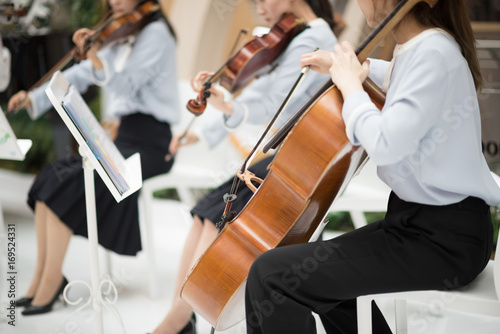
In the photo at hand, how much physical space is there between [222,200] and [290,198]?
2.40ft

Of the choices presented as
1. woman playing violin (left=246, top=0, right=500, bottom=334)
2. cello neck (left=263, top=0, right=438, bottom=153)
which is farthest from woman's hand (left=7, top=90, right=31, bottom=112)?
woman playing violin (left=246, top=0, right=500, bottom=334)

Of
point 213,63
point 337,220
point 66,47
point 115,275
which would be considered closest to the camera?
point 115,275

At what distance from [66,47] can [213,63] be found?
1274 millimetres

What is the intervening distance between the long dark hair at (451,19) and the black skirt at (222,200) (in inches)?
33.5

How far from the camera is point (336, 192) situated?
5.23ft

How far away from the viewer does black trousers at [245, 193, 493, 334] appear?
4.81 ft

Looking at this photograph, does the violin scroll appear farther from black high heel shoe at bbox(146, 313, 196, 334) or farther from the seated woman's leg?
the seated woman's leg

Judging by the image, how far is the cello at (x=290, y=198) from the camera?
1473 mm

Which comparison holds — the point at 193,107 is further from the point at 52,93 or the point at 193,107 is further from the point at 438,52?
the point at 438,52

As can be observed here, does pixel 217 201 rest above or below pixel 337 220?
above

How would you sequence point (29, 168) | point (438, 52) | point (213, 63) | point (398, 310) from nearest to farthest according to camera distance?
point (438, 52), point (398, 310), point (213, 63), point (29, 168)

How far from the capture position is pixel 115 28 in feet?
9.01

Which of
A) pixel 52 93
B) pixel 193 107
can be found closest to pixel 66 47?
pixel 193 107

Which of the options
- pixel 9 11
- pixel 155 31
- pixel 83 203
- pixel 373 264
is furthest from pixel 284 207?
pixel 9 11
